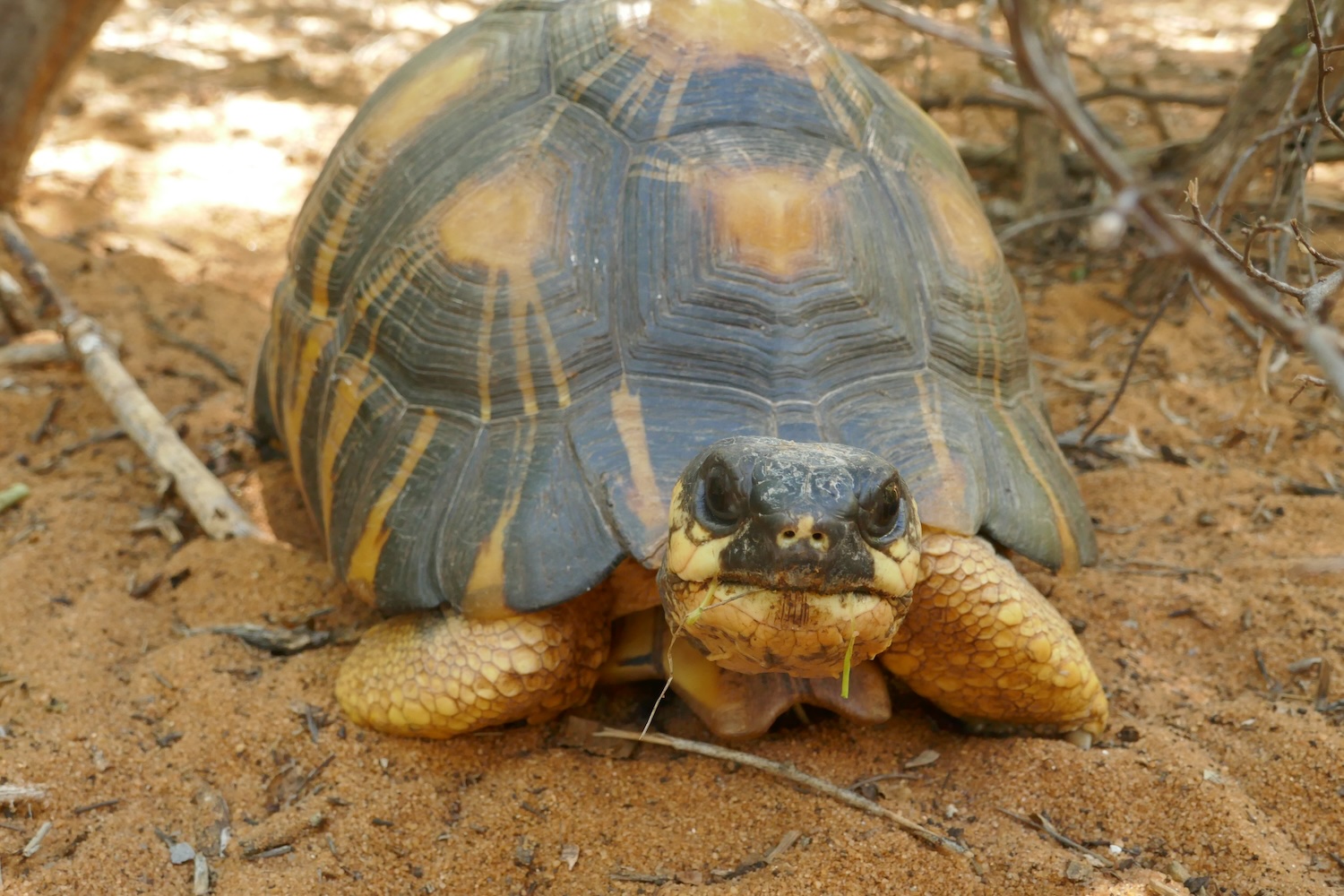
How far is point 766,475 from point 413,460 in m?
1.09

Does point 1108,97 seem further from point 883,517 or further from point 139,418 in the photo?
point 139,418

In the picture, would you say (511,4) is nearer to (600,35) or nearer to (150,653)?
(600,35)

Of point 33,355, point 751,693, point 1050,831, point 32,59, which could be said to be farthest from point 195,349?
point 1050,831

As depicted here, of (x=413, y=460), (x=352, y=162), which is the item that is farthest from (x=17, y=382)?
(x=413, y=460)

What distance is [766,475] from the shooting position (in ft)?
6.46

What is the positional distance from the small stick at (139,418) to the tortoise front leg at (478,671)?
1.03 meters

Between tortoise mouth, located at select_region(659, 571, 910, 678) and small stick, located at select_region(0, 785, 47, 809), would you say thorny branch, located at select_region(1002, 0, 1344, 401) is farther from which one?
small stick, located at select_region(0, 785, 47, 809)

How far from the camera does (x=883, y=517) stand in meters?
2.04

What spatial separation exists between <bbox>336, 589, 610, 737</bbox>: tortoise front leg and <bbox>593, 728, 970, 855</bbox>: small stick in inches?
7.2

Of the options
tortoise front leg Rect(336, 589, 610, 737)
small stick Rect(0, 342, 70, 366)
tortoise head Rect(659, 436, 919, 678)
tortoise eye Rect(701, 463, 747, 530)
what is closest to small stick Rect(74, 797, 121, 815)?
tortoise front leg Rect(336, 589, 610, 737)

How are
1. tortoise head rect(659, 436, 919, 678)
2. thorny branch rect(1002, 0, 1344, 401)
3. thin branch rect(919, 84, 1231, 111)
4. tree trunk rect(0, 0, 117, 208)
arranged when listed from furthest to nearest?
thin branch rect(919, 84, 1231, 111), tree trunk rect(0, 0, 117, 208), tortoise head rect(659, 436, 919, 678), thorny branch rect(1002, 0, 1344, 401)

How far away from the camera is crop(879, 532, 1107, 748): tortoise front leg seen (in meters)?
2.44

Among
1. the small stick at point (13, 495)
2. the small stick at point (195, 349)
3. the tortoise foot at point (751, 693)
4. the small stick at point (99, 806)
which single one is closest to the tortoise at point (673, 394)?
the tortoise foot at point (751, 693)

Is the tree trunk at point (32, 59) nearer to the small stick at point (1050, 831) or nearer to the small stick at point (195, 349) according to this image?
the small stick at point (195, 349)
